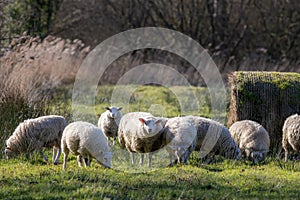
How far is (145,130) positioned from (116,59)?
41.7ft

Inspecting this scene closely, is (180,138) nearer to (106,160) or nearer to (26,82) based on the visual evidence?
(106,160)

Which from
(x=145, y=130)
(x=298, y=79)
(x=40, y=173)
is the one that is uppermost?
(x=298, y=79)

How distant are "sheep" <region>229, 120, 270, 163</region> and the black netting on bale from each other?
0.61 m

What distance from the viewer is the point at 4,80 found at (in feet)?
34.9

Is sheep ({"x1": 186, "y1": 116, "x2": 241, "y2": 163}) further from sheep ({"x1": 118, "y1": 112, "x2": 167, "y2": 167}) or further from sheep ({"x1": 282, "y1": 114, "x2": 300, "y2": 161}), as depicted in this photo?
sheep ({"x1": 282, "y1": 114, "x2": 300, "y2": 161})

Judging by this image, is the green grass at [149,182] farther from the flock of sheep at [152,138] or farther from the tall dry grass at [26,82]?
the tall dry grass at [26,82]

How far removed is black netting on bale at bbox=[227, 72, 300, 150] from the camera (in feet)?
31.3

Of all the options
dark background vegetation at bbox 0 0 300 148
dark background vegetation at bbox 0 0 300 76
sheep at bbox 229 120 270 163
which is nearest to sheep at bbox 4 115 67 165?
sheep at bbox 229 120 270 163

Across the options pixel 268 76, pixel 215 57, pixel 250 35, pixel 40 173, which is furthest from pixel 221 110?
pixel 250 35

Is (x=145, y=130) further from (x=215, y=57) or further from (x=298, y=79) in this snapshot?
(x=215, y=57)

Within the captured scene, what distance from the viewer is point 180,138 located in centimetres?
788

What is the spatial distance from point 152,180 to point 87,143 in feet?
3.59

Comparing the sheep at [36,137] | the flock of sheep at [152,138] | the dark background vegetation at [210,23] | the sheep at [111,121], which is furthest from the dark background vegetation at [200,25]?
the sheep at [36,137]

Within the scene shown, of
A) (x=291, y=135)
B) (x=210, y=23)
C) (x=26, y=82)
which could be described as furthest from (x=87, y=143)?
(x=210, y=23)
